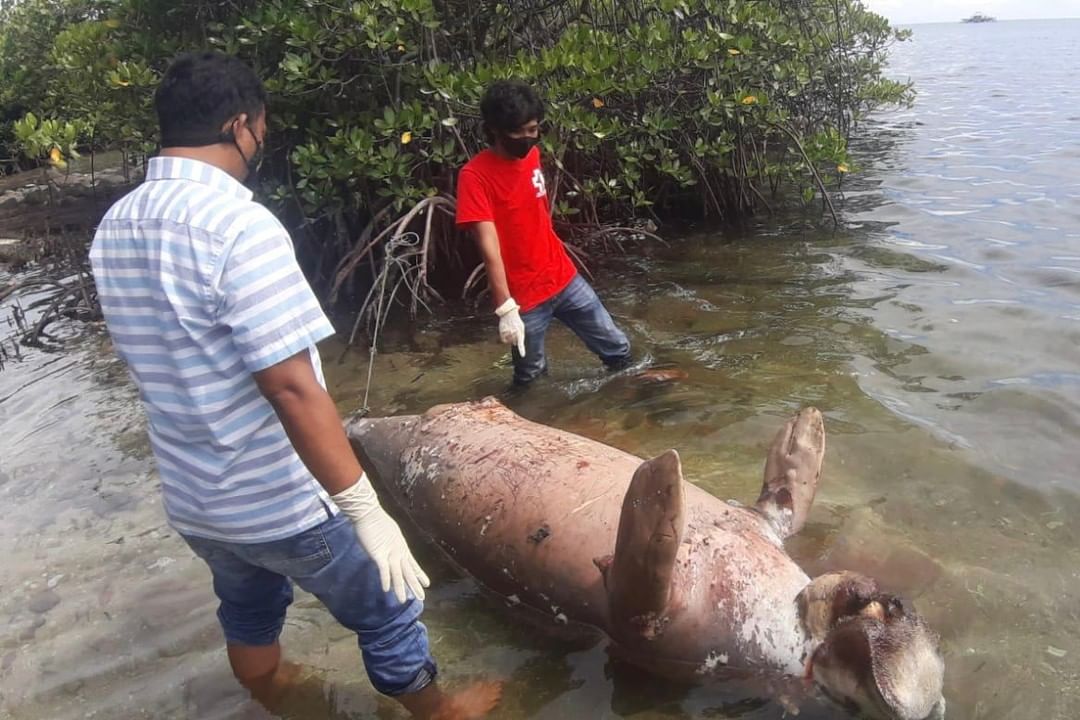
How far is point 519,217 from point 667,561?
2.77 meters

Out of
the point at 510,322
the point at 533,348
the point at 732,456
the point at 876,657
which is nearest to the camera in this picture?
the point at 876,657

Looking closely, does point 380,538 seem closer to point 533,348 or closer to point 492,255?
point 492,255

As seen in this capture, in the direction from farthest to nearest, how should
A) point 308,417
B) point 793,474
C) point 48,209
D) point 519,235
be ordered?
point 48,209 < point 519,235 < point 793,474 < point 308,417

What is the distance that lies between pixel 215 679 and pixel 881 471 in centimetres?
317

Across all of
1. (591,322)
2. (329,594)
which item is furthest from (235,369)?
(591,322)

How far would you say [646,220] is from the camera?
30.0 feet

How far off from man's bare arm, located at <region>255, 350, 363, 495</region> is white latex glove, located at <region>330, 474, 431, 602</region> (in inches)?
3.2

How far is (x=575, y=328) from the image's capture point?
5.33 meters

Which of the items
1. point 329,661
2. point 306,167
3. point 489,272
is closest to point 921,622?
point 329,661

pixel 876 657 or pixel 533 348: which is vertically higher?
pixel 876 657

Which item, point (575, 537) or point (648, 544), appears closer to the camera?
point (648, 544)

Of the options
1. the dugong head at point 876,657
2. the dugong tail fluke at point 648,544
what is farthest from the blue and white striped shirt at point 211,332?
the dugong head at point 876,657

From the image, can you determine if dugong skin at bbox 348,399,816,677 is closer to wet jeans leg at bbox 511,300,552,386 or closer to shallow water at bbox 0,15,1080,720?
shallow water at bbox 0,15,1080,720

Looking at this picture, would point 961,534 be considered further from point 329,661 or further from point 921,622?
point 329,661
